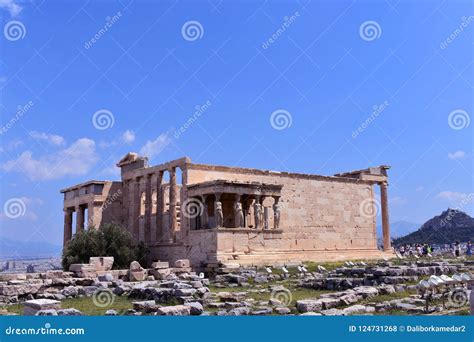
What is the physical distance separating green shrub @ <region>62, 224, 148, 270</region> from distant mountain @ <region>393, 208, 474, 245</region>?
4966 centimetres

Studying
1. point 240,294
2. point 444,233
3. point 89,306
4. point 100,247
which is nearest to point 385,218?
point 100,247

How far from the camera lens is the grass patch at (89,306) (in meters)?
11.3

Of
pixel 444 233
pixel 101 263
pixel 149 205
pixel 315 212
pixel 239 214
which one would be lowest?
pixel 101 263

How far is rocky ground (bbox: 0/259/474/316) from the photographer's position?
33.4 feet

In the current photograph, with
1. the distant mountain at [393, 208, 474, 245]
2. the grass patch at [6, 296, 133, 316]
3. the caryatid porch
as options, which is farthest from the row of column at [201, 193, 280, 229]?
the distant mountain at [393, 208, 474, 245]

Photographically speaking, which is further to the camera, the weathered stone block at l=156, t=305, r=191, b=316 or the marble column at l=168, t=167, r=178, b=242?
the marble column at l=168, t=167, r=178, b=242

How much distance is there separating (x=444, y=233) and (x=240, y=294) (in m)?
68.2

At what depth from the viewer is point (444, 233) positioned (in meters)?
75.0

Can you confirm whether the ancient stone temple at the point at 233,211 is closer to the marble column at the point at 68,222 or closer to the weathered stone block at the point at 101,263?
the marble column at the point at 68,222

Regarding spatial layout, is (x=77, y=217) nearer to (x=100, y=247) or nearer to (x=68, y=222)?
(x=68, y=222)

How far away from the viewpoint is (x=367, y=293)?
39.6ft

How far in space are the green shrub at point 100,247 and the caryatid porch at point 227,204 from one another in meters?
3.20

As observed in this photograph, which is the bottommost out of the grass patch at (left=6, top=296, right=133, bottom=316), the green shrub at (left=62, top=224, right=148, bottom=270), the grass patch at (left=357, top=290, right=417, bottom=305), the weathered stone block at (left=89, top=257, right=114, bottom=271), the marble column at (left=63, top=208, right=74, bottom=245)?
the grass patch at (left=6, top=296, right=133, bottom=316)

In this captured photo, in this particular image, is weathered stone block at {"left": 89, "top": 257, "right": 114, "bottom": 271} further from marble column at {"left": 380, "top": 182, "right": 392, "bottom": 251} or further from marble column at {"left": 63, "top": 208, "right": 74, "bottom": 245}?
marble column at {"left": 380, "top": 182, "right": 392, "bottom": 251}
